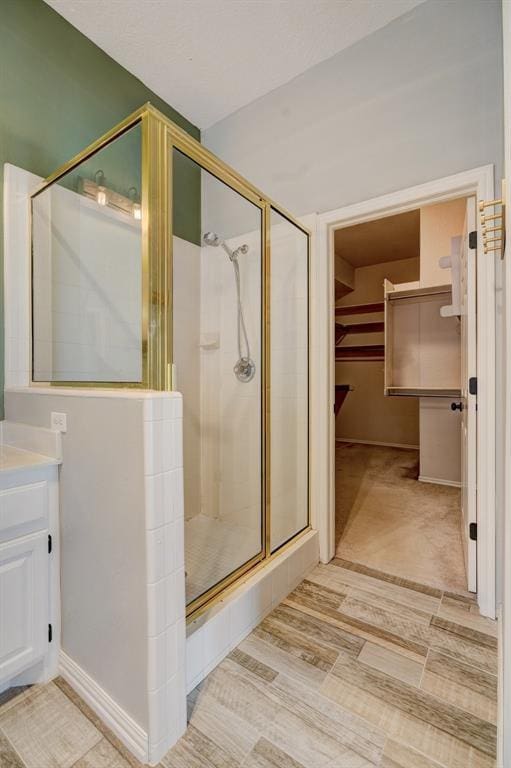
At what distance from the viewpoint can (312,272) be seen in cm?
211

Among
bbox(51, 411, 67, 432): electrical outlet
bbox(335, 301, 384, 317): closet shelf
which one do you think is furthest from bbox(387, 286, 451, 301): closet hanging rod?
bbox(51, 411, 67, 432): electrical outlet

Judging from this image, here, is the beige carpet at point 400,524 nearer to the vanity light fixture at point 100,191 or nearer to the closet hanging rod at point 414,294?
the closet hanging rod at point 414,294

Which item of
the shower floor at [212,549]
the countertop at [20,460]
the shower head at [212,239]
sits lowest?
the shower floor at [212,549]

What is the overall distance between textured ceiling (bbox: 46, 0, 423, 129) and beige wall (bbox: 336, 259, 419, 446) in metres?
3.51

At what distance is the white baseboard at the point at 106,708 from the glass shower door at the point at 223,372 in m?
0.61

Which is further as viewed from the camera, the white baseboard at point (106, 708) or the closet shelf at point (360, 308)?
the closet shelf at point (360, 308)

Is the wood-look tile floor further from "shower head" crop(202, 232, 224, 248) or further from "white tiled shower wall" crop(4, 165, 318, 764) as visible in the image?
"shower head" crop(202, 232, 224, 248)

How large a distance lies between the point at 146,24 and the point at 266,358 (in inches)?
74.8

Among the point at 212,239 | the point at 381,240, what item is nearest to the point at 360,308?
the point at 381,240

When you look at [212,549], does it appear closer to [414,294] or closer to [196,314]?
[196,314]

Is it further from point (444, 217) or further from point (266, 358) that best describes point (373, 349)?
point (266, 358)

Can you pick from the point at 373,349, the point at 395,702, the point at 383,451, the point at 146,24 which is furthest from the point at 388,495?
the point at 146,24

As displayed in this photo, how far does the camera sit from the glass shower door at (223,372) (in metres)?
1.81

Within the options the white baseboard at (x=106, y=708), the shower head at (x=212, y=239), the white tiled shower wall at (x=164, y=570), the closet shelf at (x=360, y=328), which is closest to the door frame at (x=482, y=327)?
the shower head at (x=212, y=239)
